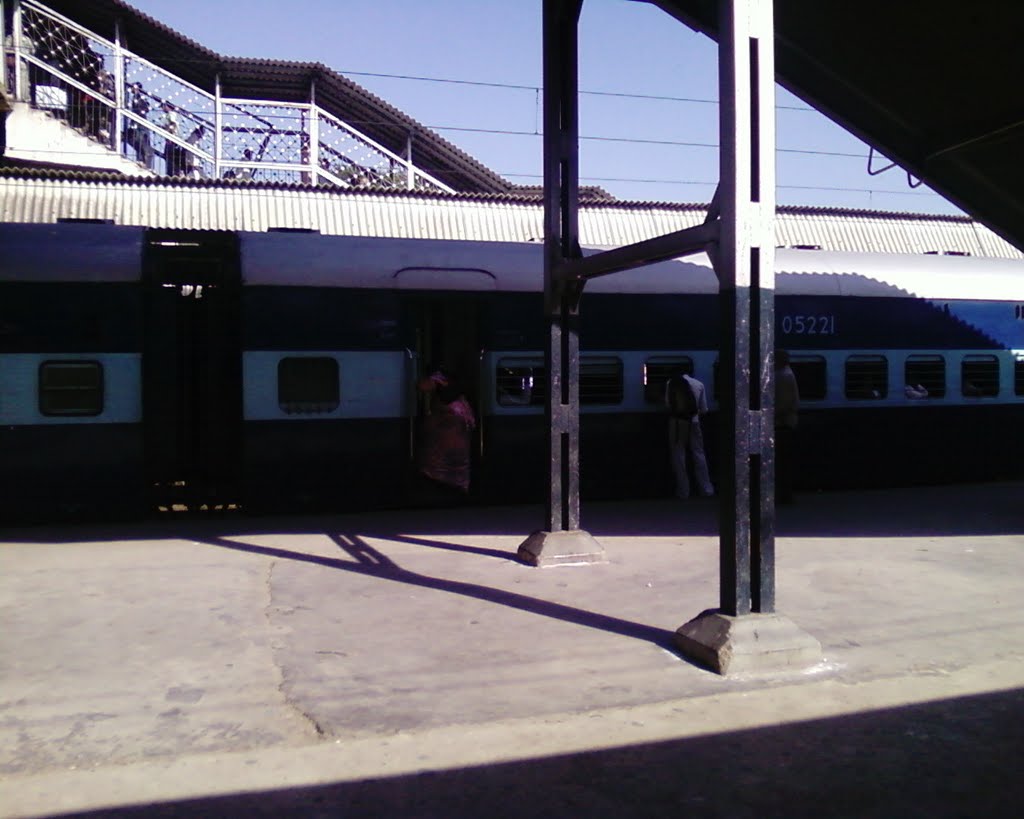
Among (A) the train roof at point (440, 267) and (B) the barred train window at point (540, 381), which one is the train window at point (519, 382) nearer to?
(B) the barred train window at point (540, 381)

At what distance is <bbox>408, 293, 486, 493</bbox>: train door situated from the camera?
36.4 feet

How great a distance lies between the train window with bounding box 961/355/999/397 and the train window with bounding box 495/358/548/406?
622 centimetres

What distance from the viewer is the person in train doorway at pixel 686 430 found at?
11.5m

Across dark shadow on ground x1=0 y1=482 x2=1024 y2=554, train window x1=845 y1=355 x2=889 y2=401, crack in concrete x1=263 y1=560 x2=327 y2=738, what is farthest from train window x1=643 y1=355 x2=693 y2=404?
crack in concrete x1=263 y1=560 x2=327 y2=738

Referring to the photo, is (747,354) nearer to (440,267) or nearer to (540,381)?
(540,381)

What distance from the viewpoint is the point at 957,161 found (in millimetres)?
10586

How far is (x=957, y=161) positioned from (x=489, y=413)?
5793 mm

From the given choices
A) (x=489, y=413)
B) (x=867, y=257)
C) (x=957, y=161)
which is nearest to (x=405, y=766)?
(x=489, y=413)

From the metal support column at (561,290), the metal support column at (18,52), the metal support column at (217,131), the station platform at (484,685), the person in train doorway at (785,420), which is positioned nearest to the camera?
the station platform at (484,685)

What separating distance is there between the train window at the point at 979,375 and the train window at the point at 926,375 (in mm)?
377

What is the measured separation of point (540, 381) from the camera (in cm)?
1136

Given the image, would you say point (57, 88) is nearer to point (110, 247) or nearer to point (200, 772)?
point (110, 247)

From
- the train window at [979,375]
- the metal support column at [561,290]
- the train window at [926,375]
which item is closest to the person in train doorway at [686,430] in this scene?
the train window at [926,375]

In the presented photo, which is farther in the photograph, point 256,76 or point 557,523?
point 256,76
